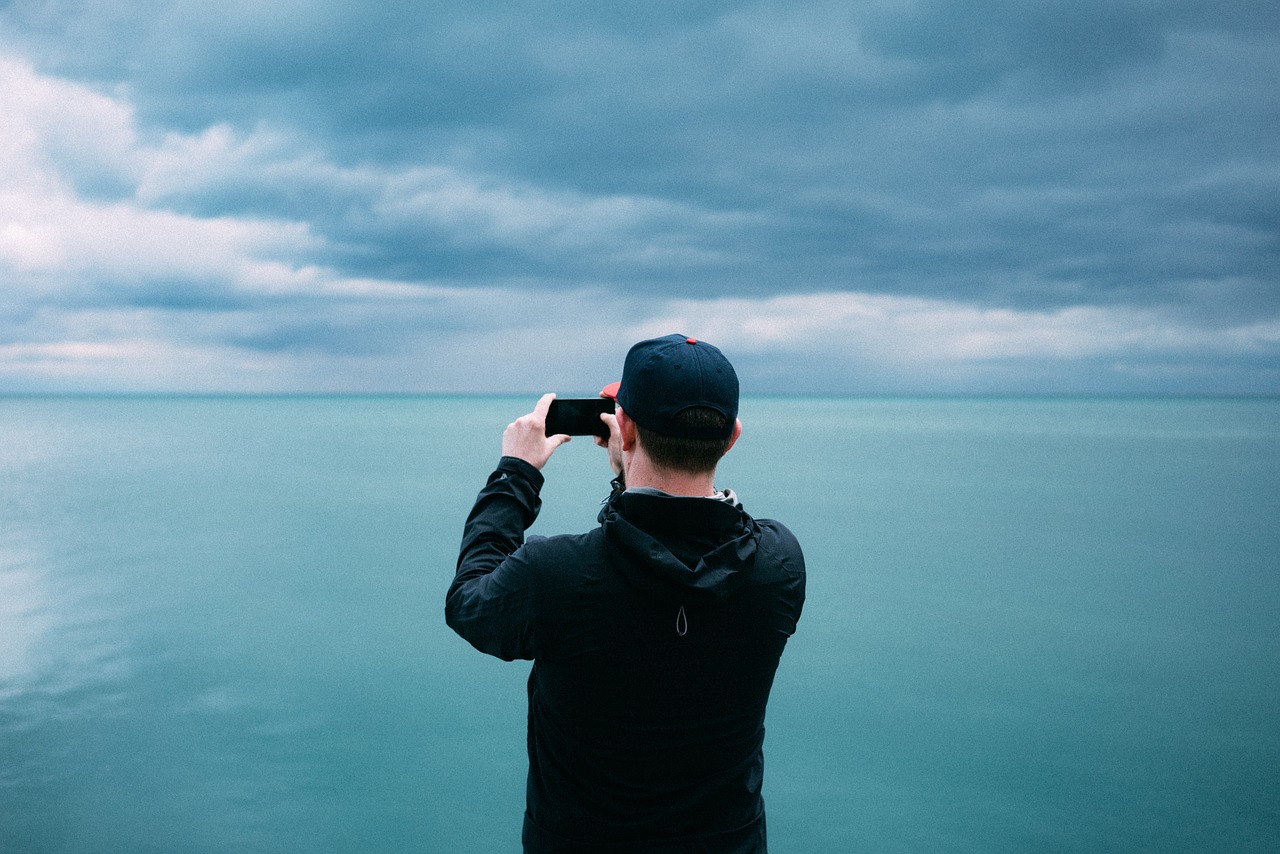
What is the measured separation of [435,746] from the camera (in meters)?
5.29

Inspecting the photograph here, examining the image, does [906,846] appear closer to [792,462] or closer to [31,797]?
[31,797]

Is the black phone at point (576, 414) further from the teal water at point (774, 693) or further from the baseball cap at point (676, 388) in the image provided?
the teal water at point (774, 693)

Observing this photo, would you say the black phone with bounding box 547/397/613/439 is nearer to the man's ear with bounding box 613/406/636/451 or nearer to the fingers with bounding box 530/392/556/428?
the fingers with bounding box 530/392/556/428

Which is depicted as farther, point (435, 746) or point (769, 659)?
point (435, 746)

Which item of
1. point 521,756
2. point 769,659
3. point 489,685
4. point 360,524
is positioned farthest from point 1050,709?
point 360,524

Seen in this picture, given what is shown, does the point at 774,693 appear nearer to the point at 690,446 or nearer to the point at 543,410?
the point at 543,410

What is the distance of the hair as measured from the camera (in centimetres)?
143

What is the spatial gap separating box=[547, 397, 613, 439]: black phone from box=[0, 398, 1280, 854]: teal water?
3512 mm

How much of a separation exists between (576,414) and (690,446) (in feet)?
1.43

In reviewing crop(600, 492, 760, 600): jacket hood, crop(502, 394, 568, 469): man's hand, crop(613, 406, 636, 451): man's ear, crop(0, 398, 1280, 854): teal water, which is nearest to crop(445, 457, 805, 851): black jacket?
crop(600, 492, 760, 600): jacket hood

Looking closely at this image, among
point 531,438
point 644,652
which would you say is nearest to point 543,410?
point 531,438

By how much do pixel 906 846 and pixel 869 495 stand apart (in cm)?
1469

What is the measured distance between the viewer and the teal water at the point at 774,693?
4.46 meters

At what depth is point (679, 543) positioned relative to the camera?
143cm
